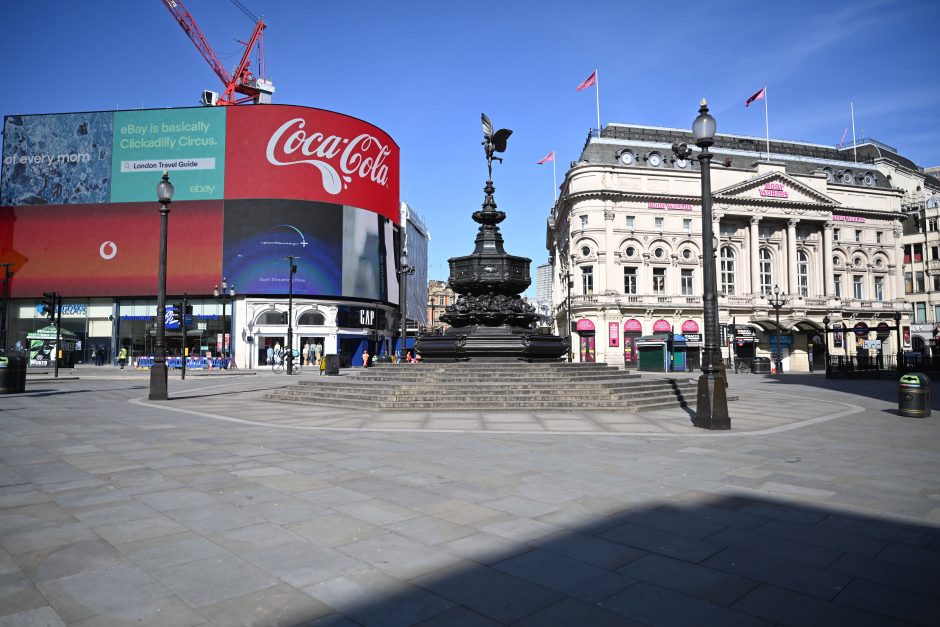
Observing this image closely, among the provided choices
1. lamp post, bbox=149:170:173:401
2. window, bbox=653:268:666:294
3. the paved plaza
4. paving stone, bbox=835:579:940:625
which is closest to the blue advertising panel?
lamp post, bbox=149:170:173:401

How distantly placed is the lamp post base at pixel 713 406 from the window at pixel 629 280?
4678 centimetres

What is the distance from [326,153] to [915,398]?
55046 millimetres

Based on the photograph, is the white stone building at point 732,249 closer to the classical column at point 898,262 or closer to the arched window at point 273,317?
the classical column at point 898,262

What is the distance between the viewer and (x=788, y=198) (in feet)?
198

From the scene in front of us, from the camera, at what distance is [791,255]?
6019 cm

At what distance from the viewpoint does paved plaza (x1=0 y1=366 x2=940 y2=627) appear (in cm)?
363

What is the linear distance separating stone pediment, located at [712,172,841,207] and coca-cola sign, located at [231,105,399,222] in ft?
123

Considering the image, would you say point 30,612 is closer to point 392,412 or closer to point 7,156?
point 392,412

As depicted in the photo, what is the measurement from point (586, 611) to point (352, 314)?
2319 inches

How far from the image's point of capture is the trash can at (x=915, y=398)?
14242 millimetres

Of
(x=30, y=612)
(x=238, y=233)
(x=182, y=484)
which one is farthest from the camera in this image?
(x=238, y=233)

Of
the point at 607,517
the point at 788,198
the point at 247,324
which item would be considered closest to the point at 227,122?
the point at 247,324

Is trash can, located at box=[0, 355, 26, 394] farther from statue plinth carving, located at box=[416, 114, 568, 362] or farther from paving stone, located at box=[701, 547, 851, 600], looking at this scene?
paving stone, located at box=[701, 547, 851, 600]

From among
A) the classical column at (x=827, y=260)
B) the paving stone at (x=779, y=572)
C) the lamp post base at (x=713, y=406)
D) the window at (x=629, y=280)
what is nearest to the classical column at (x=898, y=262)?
the classical column at (x=827, y=260)
